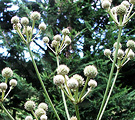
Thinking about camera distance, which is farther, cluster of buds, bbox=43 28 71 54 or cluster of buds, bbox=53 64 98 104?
cluster of buds, bbox=43 28 71 54

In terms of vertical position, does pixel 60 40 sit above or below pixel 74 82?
above

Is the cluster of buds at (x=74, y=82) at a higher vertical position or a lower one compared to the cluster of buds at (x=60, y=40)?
lower

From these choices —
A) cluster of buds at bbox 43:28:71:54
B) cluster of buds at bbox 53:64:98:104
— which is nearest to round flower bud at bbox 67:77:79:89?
cluster of buds at bbox 53:64:98:104

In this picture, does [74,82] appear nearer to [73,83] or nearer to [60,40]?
[73,83]

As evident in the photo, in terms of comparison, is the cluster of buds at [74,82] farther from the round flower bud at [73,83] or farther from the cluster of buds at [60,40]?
Result: the cluster of buds at [60,40]

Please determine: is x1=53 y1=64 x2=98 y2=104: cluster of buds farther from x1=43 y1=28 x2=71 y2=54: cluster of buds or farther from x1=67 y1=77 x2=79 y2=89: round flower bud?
x1=43 y1=28 x2=71 y2=54: cluster of buds

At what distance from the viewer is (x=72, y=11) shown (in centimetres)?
383

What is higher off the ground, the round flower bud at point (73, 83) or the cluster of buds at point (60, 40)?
the cluster of buds at point (60, 40)

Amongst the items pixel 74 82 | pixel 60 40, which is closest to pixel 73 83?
pixel 74 82

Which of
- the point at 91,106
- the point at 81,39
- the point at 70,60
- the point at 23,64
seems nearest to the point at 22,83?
the point at 23,64

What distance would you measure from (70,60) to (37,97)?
0.98 m

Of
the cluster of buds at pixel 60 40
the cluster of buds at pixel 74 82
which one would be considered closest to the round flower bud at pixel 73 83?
the cluster of buds at pixel 74 82

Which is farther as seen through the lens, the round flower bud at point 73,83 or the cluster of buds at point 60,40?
the cluster of buds at point 60,40

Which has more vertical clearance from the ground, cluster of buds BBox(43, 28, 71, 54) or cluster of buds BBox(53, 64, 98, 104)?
cluster of buds BBox(43, 28, 71, 54)
